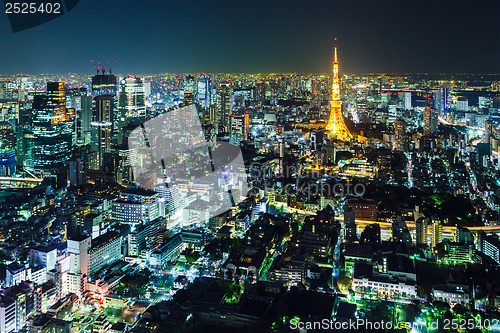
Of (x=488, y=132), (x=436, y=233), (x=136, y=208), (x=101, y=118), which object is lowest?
(x=436, y=233)

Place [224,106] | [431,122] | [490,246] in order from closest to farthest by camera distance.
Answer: [490,246]
[431,122]
[224,106]

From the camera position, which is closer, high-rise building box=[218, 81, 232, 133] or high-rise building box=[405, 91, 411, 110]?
high-rise building box=[218, 81, 232, 133]

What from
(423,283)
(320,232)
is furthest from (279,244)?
(423,283)

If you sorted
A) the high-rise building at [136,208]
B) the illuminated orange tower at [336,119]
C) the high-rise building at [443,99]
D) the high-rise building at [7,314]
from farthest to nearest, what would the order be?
1. the high-rise building at [443,99]
2. the illuminated orange tower at [336,119]
3. the high-rise building at [136,208]
4. the high-rise building at [7,314]

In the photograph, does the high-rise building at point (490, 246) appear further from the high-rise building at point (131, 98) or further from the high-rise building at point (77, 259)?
the high-rise building at point (131, 98)

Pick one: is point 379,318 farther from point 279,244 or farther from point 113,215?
point 113,215

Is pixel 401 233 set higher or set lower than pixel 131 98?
lower

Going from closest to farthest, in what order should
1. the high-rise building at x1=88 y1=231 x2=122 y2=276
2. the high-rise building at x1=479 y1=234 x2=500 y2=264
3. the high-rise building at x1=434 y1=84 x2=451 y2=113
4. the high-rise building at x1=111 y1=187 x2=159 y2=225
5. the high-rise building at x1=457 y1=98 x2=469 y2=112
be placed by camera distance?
the high-rise building at x1=88 y1=231 x2=122 y2=276 → the high-rise building at x1=479 y1=234 x2=500 y2=264 → the high-rise building at x1=111 y1=187 x2=159 y2=225 → the high-rise building at x1=457 y1=98 x2=469 y2=112 → the high-rise building at x1=434 y1=84 x2=451 y2=113

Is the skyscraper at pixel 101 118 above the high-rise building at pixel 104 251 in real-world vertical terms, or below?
above

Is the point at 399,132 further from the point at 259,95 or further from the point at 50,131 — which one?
the point at 50,131

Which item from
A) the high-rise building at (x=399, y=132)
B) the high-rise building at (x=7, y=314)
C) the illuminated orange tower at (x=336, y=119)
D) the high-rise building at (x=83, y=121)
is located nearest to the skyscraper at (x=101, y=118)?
the high-rise building at (x=83, y=121)

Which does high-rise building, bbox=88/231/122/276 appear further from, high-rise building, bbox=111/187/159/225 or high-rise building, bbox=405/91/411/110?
high-rise building, bbox=405/91/411/110

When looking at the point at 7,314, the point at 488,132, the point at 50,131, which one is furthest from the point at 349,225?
the point at 50,131

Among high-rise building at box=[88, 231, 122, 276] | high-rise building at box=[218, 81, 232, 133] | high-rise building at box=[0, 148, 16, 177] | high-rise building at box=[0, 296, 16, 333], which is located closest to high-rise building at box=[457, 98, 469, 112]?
high-rise building at box=[218, 81, 232, 133]
